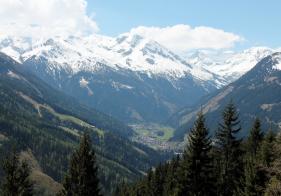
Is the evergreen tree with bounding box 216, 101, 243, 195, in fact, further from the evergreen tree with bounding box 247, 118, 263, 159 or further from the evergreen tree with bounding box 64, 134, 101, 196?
the evergreen tree with bounding box 64, 134, 101, 196

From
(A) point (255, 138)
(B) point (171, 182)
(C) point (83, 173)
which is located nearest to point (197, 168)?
(C) point (83, 173)

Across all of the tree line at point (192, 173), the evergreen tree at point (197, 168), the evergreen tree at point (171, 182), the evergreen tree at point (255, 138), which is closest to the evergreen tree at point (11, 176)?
the tree line at point (192, 173)

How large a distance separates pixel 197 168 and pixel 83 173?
13606mm

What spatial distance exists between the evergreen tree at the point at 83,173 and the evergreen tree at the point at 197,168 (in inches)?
429

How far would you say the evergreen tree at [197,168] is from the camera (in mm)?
52750

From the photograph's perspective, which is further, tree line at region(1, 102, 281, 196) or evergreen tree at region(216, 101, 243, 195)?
evergreen tree at region(216, 101, 243, 195)

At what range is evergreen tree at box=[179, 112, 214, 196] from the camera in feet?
173

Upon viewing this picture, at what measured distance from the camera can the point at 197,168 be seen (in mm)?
52844

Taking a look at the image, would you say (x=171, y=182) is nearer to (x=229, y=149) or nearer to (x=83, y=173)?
(x=229, y=149)

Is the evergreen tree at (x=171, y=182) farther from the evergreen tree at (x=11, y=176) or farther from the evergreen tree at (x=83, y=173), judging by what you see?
the evergreen tree at (x=11, y=176)

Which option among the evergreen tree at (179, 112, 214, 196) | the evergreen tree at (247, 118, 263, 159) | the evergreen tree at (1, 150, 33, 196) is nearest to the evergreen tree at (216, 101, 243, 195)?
the evergreen tree at (247, 118, 263, 159)

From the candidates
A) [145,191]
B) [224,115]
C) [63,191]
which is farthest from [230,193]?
[145,191]

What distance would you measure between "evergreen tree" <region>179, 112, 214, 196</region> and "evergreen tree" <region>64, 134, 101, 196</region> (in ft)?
35.8

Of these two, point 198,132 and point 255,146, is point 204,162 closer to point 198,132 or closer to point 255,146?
point 198,132
